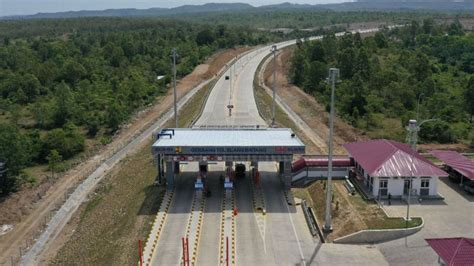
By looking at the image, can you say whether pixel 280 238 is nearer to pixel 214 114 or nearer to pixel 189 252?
pixel 189 252

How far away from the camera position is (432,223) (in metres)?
36.5

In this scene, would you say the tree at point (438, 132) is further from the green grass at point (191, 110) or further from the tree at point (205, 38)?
the tree at point (205, 38)

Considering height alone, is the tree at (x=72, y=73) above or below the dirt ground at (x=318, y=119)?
above

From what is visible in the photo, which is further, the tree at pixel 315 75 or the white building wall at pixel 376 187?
the tree at pixel 315 75

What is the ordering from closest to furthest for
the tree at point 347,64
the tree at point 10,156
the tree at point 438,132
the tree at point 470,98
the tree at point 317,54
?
the tree at point 10,156 → the tree at point 438,132 → the tree at point 470,98 → the tree at point 347,64 → the tree at point 317,54

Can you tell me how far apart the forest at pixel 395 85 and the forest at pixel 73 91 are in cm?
3228

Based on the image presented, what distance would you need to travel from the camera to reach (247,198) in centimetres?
4188

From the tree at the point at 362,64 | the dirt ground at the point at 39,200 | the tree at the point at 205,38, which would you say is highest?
the tree at the point at 205,38

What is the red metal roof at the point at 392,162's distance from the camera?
4016cm

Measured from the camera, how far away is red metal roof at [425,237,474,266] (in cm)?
2525

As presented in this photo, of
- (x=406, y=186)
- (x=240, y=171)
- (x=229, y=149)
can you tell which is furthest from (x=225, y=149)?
(x=406, y=186)

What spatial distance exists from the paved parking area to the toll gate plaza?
30.7 feet

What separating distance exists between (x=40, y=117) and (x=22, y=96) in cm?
1721

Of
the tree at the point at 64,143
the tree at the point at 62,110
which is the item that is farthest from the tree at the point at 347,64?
the tree at the point at 64,143
